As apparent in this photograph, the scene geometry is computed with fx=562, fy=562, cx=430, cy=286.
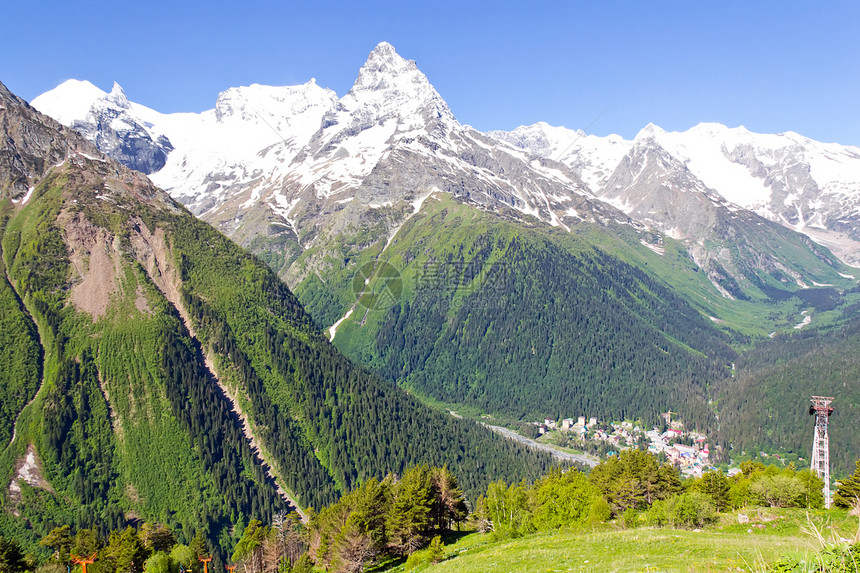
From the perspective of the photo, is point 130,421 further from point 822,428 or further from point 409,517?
point 822,428

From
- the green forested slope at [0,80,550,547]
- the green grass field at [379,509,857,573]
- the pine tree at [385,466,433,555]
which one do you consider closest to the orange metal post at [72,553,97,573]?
the pine tree at [385,466,433,555]

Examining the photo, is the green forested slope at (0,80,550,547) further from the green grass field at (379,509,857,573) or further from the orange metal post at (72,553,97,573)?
the green grass field at (379,509,857,573)

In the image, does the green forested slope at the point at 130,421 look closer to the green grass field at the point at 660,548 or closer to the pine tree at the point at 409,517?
the pine tree at the point at 409,517

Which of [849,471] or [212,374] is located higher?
[212,374]

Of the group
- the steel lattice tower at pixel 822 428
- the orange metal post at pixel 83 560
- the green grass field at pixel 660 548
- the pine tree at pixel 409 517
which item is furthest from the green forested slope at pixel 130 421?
the steel lattice tower at pixel 822 428

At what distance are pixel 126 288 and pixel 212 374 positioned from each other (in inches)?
1661

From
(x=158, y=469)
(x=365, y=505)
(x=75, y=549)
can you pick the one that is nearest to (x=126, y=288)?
(x=158, y=469)

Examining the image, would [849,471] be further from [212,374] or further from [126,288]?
[126,288]

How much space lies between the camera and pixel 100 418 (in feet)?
524

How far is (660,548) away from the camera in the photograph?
45.4 m

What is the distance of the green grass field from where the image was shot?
36.2m

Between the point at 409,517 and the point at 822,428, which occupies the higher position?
the point at 822,428

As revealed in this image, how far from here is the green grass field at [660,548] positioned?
36.2 meters

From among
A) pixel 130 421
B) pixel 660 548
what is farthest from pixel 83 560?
pixel 660 548
